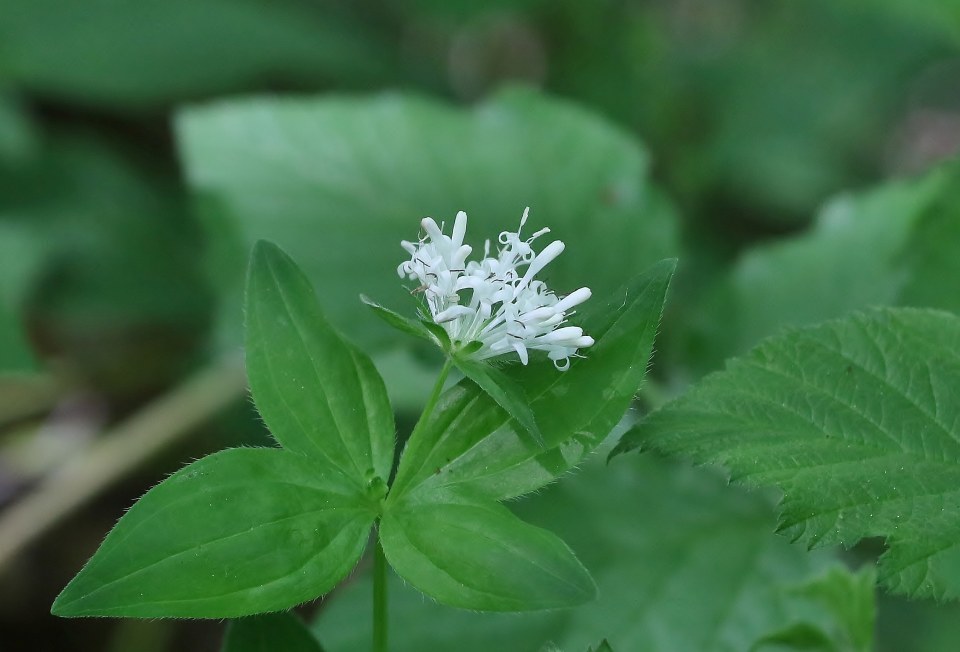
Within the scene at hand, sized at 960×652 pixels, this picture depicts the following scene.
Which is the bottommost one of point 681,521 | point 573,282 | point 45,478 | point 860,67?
point 681,521

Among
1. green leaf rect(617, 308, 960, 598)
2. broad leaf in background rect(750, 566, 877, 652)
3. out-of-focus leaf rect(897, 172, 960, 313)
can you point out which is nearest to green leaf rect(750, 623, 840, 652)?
broad leaf in background rect(750, 566, 877, 652)

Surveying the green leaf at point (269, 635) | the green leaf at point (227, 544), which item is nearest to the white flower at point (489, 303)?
the green leaf at point (227, 544)

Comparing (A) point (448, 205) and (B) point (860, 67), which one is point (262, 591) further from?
(B) point (860, 67)

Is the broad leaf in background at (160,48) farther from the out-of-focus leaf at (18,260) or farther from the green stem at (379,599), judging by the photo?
the green stem at (379,599)

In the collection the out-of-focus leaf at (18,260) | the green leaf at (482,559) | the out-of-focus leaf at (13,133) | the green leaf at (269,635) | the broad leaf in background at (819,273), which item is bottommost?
the green leaf at (269,635)

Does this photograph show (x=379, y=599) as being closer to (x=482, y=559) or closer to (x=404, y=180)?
(x=482, y=559)

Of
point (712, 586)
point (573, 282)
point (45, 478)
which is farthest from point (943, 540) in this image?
point (45, 478)

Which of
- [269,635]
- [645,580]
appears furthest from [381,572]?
[645,580]
